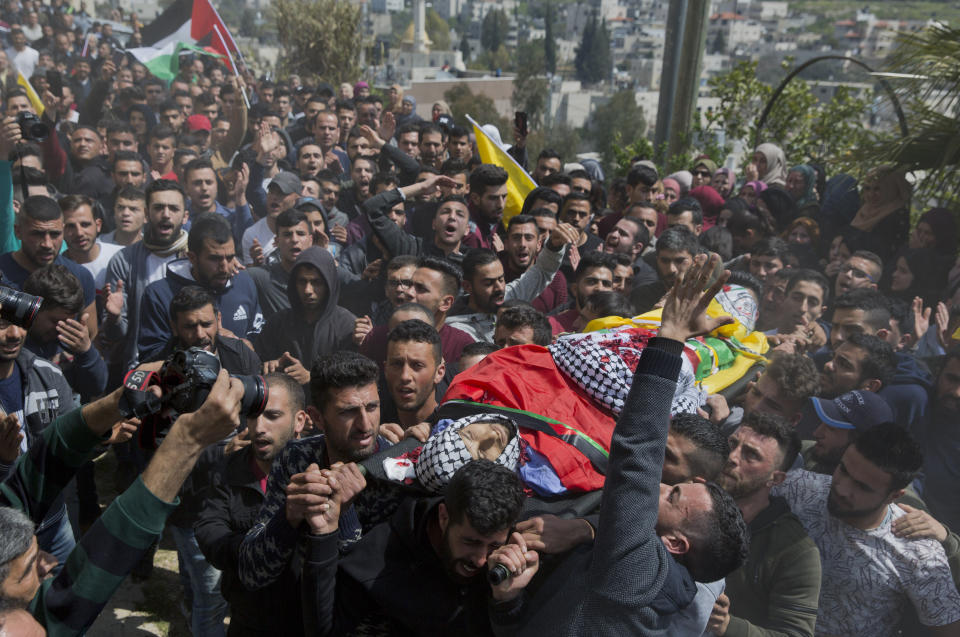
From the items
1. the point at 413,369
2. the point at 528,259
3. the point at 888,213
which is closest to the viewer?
the point at 413,369

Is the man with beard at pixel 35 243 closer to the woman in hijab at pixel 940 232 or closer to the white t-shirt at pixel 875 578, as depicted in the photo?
the white t-shirt at pixel 875 578

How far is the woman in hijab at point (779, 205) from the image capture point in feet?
21.4

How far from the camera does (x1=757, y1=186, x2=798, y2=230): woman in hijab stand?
6531mm

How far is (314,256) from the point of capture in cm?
446

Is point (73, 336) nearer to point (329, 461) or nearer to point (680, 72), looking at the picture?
point (329, 461)

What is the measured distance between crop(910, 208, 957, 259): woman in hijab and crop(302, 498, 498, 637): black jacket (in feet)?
15.0

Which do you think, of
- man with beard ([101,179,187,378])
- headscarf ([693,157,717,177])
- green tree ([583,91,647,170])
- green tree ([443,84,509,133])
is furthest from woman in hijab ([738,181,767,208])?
green tree ([583,91,647,170])

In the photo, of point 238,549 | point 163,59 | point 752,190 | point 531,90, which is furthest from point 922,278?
point 531,90

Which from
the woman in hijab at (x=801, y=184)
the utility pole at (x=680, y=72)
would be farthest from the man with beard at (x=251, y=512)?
the utility pole at (x=680, y=72)

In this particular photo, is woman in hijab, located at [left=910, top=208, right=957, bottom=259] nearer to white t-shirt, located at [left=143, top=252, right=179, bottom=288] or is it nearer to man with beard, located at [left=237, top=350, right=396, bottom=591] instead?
man with beard, located at [left=237, top=350, right=396, bottom=591]

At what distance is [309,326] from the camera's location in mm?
4496

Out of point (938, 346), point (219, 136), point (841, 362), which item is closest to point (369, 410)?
point (841, 362)

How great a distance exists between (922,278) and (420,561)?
4.39 meters

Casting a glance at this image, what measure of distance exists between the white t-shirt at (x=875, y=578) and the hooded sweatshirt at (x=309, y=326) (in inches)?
103
